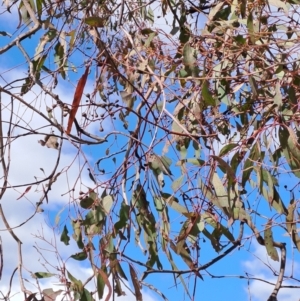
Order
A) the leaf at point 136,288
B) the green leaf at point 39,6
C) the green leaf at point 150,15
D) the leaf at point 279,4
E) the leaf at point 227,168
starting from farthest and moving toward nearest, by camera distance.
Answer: the green leaf at point 150,15, the green leaf at point 39,6, the leaf at point 279,4, the leaf at point 136,288, the leaf at point 227,168

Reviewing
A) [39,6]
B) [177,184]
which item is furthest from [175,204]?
[39,6]

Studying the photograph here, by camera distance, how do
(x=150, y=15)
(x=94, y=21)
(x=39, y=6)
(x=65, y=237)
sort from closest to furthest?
(x=94, y=21) → (x=65, y=237) → (x=39, y=6) → (x=150, y=15)

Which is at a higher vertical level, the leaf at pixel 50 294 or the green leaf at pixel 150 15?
the green leaf at pixel 150 15

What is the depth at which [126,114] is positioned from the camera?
221cm

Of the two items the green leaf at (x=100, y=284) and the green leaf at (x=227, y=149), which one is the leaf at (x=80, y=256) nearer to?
Result: the green leaf at (x=100, y=284)

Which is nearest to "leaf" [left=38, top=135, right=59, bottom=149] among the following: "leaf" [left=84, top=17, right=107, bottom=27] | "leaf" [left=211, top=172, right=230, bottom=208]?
"leaf" [left=84, top=17, right=107, bottom=27]

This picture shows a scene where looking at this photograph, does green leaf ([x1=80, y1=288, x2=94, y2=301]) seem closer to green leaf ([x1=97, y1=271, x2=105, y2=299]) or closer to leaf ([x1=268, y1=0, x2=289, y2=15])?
green leaf ([x1=97, y1=271, x2=105, y2=299])

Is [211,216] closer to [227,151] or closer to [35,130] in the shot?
[227,151]

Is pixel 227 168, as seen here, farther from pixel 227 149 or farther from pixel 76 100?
pixel 76 100

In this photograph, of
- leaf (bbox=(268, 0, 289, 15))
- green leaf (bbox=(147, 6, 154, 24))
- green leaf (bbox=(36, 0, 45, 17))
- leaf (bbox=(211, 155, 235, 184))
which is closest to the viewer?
leaf (bbox=(211, 155, 235, 184))

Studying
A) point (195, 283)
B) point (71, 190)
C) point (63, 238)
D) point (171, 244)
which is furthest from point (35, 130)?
point (195, 283)

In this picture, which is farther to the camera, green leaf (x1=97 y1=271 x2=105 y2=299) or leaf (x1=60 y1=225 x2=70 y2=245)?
leaf (x1=60 y1=225 x2=70 y2=245)

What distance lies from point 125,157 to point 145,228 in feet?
0.63

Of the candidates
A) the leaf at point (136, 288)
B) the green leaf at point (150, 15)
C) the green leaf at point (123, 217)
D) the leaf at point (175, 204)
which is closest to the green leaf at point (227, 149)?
the leaf at point (175, 204)
